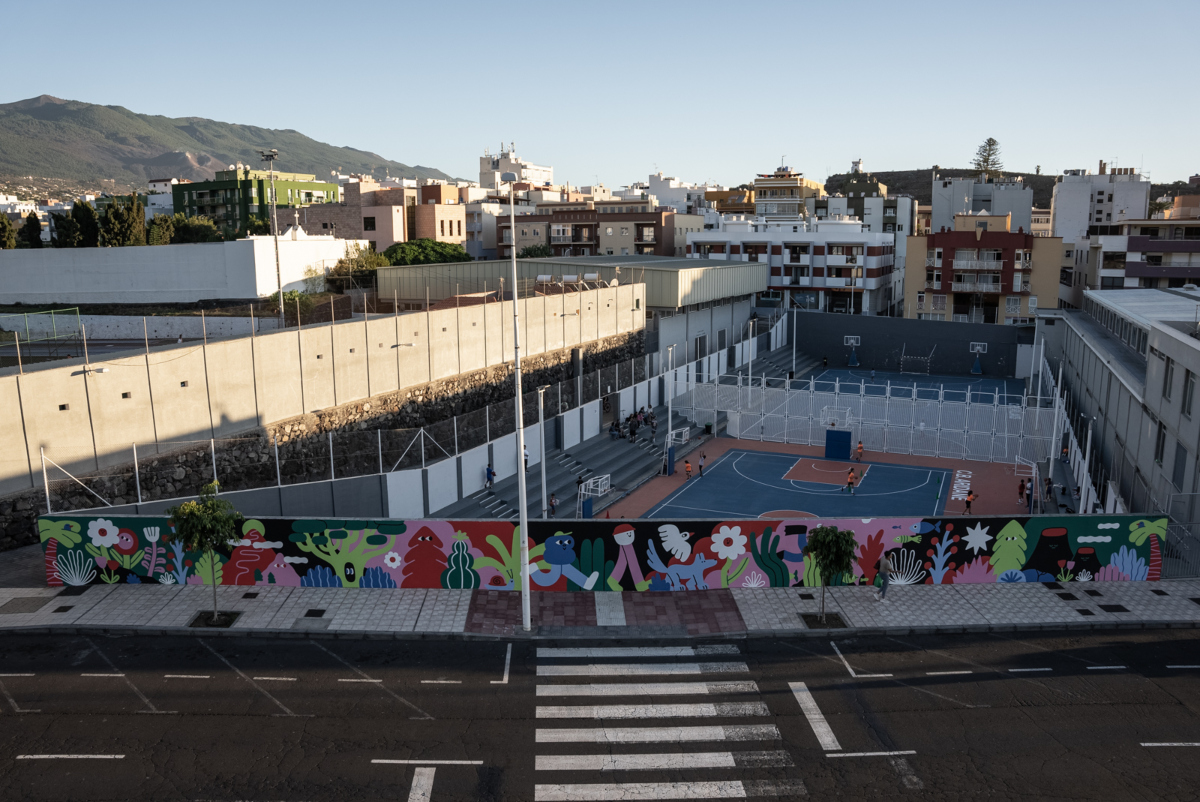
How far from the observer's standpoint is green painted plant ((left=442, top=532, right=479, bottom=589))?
22672 millimetres

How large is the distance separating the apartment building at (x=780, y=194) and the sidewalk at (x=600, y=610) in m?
91.4

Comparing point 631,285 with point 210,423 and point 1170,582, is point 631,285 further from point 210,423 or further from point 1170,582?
→ point 1170,582

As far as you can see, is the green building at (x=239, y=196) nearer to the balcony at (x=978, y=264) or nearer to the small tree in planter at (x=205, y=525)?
the balcony at (x=978, y=264)

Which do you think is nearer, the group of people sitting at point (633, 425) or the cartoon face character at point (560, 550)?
the cartoon face character at point (560, 550)

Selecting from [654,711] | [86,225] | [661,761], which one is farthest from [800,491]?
[86,225]

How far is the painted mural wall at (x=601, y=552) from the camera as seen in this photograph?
Result: 73.7 feet

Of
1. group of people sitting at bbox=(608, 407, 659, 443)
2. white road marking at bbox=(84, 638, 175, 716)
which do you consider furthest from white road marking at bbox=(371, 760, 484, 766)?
group of people sitting at bbox=(608, 407, 659, 443)

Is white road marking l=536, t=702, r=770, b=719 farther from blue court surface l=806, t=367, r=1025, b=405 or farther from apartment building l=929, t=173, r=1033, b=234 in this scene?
apartment building l=929, t=173, r=1033, b=234

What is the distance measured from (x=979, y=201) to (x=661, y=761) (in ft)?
394

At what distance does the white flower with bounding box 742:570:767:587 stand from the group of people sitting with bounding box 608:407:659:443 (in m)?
19.8

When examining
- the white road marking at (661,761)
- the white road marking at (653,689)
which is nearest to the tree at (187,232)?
the white road marking at (653,689)

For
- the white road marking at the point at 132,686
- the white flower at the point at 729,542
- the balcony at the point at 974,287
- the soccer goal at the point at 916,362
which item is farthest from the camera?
the balcony at the point at 974,287

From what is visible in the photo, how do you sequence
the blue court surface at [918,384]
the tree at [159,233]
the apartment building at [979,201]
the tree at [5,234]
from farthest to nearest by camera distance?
the apartment building at [979,201] < the tree at [159,233] < the blue court surface at [918,384] < the tree at [5,234]

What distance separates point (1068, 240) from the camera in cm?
10569
